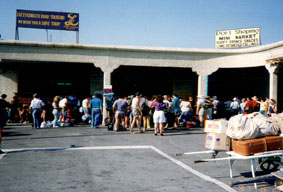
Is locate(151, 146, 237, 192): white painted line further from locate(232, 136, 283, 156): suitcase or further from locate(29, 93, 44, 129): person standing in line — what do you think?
locate(29, 93, 44, 129): person standing in line

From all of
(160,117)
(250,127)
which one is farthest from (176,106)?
(250,127)

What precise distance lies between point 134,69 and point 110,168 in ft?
50.8

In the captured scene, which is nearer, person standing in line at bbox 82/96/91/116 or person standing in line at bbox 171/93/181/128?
Result: person standing in line at bbox 171/93/181/128

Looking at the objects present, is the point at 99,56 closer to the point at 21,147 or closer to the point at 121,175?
the point at 21,147

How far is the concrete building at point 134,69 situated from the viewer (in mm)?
15906

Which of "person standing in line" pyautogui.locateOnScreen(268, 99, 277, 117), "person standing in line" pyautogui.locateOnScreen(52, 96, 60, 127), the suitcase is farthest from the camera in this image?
"person standing in line" pyautogui.locateOnScreen(52, 96, 60, 127)

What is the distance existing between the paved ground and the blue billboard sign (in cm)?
1198

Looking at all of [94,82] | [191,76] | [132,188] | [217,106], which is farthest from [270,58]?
[132,188]

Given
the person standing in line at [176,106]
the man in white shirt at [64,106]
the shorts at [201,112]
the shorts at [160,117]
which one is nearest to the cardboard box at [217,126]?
the shorts at [160,117]

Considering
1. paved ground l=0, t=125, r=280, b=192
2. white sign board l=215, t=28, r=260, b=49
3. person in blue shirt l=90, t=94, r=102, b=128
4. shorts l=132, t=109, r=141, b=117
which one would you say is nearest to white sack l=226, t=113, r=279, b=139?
paved ground l=0, t=125, r=280, b=192

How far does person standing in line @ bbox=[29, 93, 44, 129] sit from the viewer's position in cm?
1424

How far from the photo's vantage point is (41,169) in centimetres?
627

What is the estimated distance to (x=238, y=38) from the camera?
30.4 metres

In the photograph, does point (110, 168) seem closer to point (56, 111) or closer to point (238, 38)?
point (56, 111)
